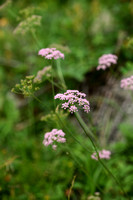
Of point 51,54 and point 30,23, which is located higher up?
point 30,23

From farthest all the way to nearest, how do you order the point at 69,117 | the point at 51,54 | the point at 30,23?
1. the point at 69,117
2. the point at 30,23
3. the point at 51,54

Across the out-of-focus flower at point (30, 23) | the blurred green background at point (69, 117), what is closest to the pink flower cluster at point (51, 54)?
the blurred green background at point (69, 117)

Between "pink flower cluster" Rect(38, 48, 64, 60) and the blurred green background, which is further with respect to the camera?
the blurred green background

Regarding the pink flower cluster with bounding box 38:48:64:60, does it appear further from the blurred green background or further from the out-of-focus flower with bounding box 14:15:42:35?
the out-of-focus flower with bounding box 14:15:42:35

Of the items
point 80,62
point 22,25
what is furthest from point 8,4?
point 80,62

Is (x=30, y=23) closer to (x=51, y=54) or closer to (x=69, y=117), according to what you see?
(x=51, y=54)

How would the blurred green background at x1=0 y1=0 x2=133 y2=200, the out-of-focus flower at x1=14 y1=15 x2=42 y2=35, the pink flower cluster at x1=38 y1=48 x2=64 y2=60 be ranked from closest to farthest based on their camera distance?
→ 1. the pink flower cluster at x1=38 y1=48 x2=64 y2=60
2. the out-of-focus flower at x1=14 y1=15 x2=42 y2=35
3. the blurred green background at x1=0 y1=0 x2=133 y2=200

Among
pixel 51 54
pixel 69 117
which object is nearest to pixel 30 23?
pixel 51 54

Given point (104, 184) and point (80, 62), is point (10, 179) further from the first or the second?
point (80, 62)

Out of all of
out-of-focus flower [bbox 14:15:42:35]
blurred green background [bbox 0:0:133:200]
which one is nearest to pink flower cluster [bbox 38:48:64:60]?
blurred green background [bbox 0:0:133:200]

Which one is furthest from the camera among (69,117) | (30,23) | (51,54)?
(69,117)

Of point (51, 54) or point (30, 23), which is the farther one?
point (30, 23)
